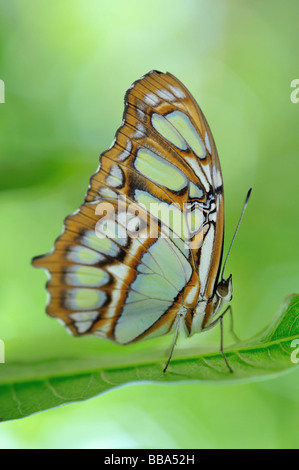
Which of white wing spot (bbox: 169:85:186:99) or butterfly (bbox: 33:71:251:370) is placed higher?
white wing spot (bbox: 169:85:186:99)

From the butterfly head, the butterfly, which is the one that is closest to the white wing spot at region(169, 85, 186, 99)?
the butterfly

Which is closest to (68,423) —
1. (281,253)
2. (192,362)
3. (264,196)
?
(192,362)

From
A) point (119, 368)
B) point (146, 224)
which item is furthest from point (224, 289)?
point (119, 368)

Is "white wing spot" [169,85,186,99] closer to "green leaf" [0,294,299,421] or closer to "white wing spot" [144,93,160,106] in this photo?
"white wing spot" [144,93,160,106]

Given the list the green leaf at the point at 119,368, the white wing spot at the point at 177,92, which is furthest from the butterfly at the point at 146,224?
the green leaf at the point at 119,368

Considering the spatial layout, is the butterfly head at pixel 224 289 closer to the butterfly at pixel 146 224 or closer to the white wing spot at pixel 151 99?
the butterfly at pixel 146 224

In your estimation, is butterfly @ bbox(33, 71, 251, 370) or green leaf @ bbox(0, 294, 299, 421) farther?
butterfly @ bbox(33, 71, 251, 370)
